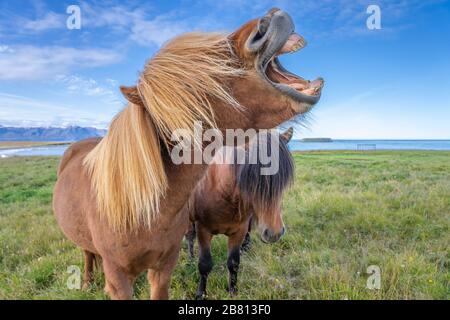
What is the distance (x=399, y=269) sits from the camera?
3535mm

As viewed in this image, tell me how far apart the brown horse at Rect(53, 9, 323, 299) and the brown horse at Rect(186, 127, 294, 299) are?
4.20ft

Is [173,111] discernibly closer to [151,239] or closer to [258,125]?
[258,125]

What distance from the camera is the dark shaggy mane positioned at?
2.95 metres

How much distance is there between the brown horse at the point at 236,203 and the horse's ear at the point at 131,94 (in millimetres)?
1769

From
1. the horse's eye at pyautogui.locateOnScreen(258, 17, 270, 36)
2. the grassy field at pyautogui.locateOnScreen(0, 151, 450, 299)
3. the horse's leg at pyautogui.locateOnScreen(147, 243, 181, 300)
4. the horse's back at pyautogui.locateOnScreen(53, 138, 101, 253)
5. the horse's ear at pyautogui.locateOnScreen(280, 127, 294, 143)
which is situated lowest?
the grassy field at pyautogui.locateOnScreen(0, 151, 450, 299)

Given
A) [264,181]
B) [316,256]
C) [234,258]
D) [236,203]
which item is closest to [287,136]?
[264,181]

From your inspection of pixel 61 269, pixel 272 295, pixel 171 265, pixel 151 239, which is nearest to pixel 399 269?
pixel 272 295

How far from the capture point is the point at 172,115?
→ 52.6 inches

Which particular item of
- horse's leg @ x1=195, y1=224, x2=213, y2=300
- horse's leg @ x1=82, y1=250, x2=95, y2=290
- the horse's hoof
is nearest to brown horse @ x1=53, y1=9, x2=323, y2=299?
horse's leg @ x1=195, y1=224, x2=213, y2=300

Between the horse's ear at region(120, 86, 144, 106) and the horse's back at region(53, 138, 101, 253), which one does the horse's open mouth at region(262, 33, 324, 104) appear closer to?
the horse's ear at region(120, 86, 144, 106)

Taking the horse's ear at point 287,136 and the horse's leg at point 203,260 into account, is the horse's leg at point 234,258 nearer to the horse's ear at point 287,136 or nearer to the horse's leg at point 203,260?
the horse's leg at point 203,260

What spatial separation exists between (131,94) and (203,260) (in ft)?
8.40

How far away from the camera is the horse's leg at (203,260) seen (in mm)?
3393

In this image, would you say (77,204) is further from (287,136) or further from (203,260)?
(287,136)
